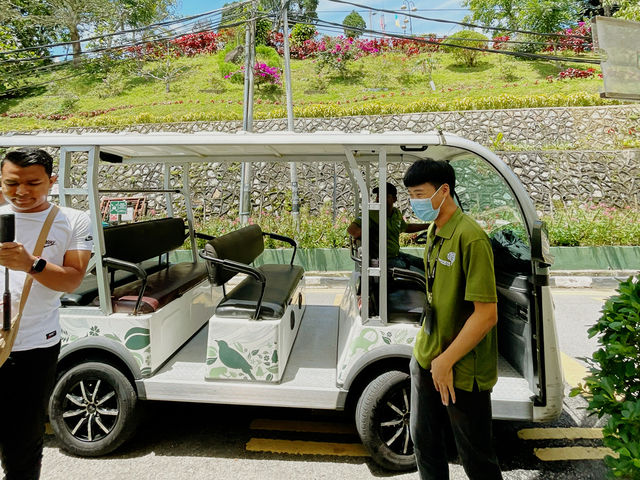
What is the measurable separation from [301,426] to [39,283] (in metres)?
2.25

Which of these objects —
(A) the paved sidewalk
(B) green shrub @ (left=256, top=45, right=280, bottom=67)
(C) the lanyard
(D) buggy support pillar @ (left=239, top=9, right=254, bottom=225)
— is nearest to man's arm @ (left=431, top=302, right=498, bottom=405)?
(C) the lanyard

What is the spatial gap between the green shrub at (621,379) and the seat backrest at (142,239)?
3287 mm

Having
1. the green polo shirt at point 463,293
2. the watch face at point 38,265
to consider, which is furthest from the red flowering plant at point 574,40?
the watch face at point 38,265

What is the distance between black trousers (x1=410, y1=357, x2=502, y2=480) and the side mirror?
1024 mm

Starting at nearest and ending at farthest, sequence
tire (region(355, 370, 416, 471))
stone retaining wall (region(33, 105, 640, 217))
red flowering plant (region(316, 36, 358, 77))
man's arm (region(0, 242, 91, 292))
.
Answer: man's arm (region(0, 242, 91, 292)) < tire (region(355, 370, 416, 471)) < stone retaining wall (region(33, 105, 640, 217)) < red flowering plant (region(316, 36, 358, 77))

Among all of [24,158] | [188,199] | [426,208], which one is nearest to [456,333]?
[426,208]

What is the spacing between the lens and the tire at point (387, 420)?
8.43 feet

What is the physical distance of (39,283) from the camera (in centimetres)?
184

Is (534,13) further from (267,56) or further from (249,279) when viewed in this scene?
(249,279)

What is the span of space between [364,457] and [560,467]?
133cm

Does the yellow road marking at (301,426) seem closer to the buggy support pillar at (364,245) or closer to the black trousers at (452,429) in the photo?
the buggy support pillar at (364,245)

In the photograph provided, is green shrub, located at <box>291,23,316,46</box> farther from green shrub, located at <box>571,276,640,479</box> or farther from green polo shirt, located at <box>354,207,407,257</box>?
green shrub, located at <box>571,276,640,479</box>

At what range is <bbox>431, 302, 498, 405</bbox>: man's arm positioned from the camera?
5.54 ft

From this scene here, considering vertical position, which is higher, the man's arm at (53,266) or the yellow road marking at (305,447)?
the man's arm at (53,266)
